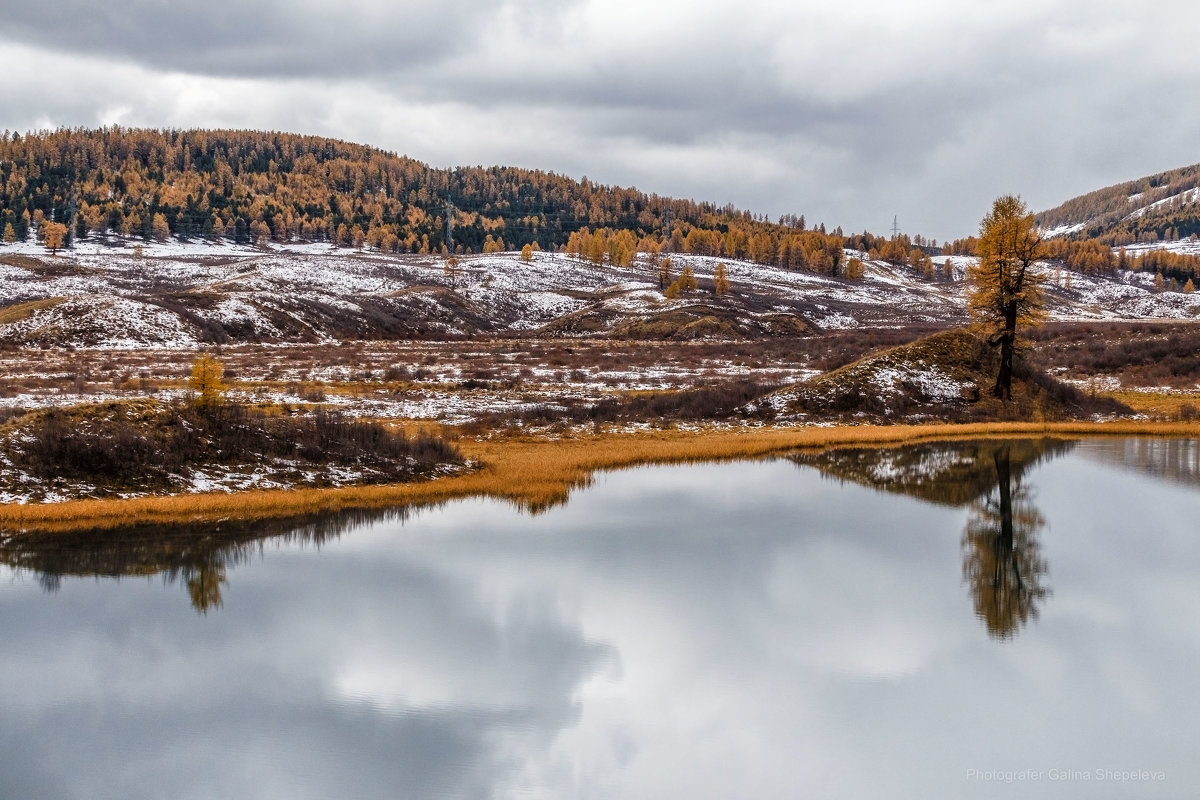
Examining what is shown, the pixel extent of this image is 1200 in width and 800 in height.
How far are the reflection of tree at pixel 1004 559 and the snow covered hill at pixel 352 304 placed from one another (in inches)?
3353

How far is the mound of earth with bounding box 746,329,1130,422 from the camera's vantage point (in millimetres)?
48031

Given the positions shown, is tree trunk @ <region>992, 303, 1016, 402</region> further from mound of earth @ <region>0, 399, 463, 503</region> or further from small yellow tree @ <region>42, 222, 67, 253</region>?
small yellow tree @ <region>42, 222, 67, 253</region>

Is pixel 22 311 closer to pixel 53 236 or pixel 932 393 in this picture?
pixel 932 393

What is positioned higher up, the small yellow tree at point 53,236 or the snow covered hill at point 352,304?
the small yellow tree at point 53,236

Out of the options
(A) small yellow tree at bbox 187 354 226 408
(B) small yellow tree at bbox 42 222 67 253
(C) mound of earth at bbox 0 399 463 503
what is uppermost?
(B) small yellow tree at bbox 42 222 67 253

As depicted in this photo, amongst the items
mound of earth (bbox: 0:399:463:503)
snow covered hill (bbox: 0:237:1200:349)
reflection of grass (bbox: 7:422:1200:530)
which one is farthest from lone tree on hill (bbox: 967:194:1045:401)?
snow covered hill (bbox: 0:237:1200:349)

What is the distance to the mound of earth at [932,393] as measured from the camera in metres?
48.0

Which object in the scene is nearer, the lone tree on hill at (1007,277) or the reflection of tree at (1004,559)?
the reflection of tree at (1004,559)

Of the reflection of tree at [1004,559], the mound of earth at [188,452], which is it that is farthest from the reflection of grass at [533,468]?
the reflection of tree at [1004,559]

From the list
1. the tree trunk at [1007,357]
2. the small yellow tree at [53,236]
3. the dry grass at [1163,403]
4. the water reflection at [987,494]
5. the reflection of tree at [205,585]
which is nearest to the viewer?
the reflection of tree at [205,585]

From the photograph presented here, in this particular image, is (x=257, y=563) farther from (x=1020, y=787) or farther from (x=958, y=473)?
(x=958, y=473)

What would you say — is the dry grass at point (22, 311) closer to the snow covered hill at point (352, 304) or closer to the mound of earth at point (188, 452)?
the snow covered hill at point (352, 304)

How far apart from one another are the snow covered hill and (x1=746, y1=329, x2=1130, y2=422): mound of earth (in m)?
68.9

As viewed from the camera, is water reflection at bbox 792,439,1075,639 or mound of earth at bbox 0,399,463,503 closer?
water reflection at bbox 792,439,1075,639
